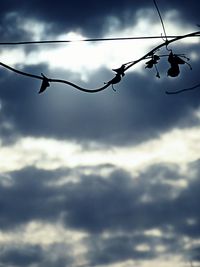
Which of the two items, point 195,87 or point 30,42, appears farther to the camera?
point 30,42

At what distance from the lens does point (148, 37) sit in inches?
183

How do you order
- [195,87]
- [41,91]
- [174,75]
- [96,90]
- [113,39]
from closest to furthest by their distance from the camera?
1. [96,90]
2. [41,91]
3. [195,87]
4. [174,75]
5. [113,39]

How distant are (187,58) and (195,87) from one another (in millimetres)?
405

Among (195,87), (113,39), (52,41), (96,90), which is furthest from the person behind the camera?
(113,39)

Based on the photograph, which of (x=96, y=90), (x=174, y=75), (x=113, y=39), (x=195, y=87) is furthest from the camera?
(x=113, y=39)

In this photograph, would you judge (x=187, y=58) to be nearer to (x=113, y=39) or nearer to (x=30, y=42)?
(x=113, y=39)

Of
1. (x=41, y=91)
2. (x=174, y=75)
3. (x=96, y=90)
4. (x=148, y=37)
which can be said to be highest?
(x=148, y=37)

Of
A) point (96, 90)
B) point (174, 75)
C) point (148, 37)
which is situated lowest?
point (96, 90)

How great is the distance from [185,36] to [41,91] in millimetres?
1510

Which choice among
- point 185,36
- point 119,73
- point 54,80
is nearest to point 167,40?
point 185,36

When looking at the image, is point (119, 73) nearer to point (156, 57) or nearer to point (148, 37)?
point (156, 57)

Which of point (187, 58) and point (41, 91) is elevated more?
point (187, 58)

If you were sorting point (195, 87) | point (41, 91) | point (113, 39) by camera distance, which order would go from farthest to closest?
point (113, 39) → point (195, 87) → point (41, 91)

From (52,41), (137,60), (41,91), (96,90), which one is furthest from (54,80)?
(52,41)
